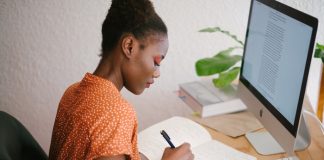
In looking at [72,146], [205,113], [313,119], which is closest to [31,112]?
[205,113]

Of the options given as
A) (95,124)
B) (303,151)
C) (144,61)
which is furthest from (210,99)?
(95,124)

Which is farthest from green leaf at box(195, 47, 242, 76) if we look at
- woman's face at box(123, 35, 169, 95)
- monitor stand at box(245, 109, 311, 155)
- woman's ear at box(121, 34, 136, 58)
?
woman's ear at box(121, 34, 136, 58)

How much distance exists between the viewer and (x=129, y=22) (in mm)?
853

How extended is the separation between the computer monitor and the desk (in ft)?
0.18

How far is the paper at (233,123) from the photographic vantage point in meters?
1.20

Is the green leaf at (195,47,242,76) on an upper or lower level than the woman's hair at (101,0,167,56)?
lower

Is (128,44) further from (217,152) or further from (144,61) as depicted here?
(217,152)

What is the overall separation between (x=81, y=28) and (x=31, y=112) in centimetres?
46

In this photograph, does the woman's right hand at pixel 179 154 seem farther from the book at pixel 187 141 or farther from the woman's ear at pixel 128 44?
the woman's ear at pixel 128 44

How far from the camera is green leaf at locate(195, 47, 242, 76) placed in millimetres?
1291

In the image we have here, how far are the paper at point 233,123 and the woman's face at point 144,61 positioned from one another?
39cm

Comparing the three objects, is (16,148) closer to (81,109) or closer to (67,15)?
(81,109)

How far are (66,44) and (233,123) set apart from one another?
2.59ft

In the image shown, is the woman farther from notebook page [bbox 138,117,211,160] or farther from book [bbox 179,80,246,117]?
book [bbox 179,80,246,117]
